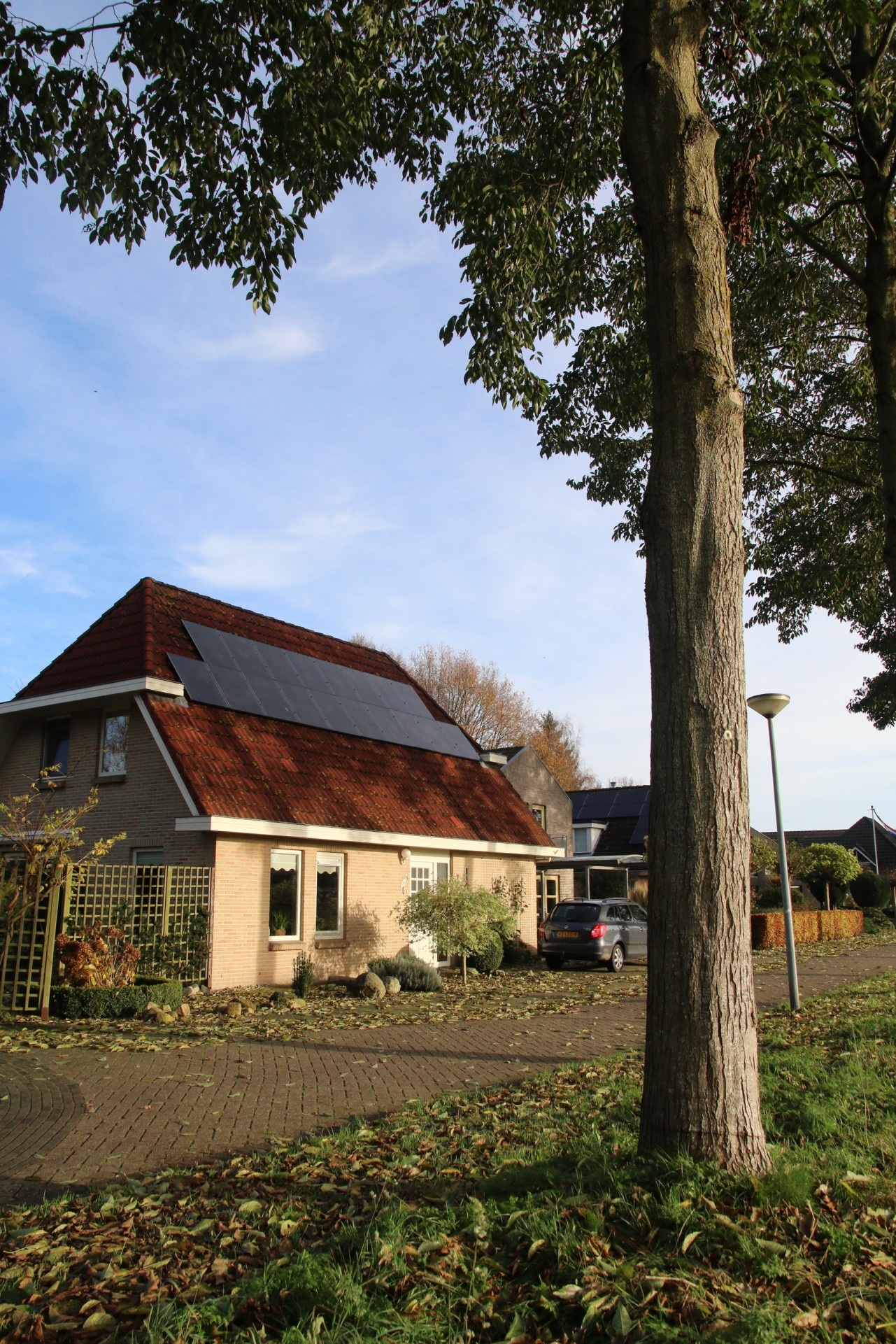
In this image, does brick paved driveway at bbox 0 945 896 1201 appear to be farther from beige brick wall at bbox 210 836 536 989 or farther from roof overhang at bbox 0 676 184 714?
roof overhang at bbox 0 676 184 714

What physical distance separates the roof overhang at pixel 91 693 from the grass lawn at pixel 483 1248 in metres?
12.1

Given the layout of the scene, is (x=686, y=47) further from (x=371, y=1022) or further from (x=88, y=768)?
(x=88, y=768)

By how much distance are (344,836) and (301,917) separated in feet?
→ 5.43

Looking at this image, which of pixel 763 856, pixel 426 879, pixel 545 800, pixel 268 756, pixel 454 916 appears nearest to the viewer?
pixel 454 916

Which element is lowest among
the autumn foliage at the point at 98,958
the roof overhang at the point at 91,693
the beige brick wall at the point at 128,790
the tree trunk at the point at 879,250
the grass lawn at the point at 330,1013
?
the grass lawn at the point at 330,1013

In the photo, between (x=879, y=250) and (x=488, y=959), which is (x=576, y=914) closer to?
(x=488, y=959)

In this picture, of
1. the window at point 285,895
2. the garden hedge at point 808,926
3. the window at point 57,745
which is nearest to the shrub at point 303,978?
the window at point 285,895

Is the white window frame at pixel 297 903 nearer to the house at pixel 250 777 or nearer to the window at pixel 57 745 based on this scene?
the house at pixel 250 777

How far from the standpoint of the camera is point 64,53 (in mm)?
6941

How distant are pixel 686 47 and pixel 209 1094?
8.27 m

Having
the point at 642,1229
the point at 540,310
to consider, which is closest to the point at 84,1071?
the point at 642,1229

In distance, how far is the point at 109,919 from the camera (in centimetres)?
1458

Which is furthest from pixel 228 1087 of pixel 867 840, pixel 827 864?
pixel 867 840

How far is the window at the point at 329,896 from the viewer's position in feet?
58.5
